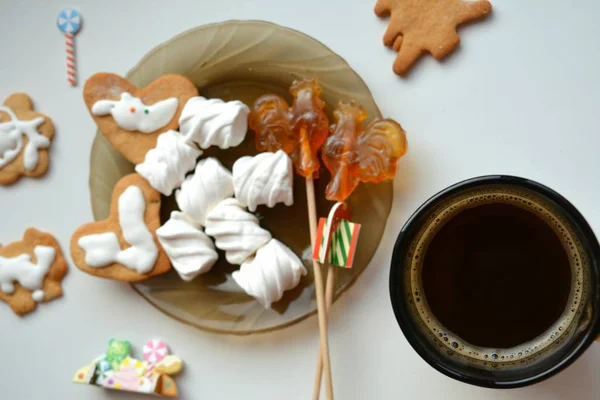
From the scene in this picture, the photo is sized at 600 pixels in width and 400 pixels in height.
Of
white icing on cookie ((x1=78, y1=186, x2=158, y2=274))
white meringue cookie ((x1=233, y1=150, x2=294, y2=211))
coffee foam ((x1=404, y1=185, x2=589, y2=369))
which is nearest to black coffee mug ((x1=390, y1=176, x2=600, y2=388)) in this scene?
coffee foam ((x1=404, y1=185, x2=589, y2=369))

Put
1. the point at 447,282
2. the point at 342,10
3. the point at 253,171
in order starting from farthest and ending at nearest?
the point at 342,10 < the point at 253,171 < the point at 447,282

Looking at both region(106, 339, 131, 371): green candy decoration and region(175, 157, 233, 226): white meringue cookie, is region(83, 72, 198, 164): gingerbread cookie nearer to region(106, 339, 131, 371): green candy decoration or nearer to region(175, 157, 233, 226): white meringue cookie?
region(175, 157, 233, 226): white meringue cookie

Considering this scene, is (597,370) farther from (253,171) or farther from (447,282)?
(253,171)

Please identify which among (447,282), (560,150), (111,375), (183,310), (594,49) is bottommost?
(111,375)

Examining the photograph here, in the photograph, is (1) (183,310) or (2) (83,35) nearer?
(1) (183,310)

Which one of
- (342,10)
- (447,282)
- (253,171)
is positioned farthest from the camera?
(342,10)

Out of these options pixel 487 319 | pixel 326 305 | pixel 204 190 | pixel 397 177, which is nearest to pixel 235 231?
pixel 204 190

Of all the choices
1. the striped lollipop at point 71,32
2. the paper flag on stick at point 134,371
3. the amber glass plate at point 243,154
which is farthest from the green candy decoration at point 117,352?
the striped lollipop at point 71,32

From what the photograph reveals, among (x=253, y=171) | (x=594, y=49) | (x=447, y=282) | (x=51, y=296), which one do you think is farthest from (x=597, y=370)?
(x=51, y=296)

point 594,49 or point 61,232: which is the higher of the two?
point 594,49
